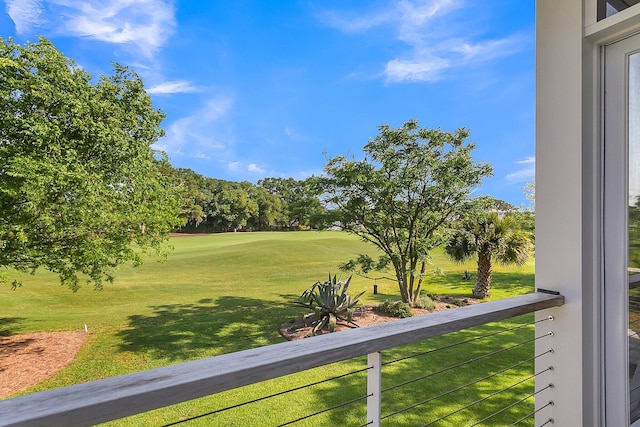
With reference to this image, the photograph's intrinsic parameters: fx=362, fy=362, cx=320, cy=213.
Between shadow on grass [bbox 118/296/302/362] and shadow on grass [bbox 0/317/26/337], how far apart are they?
1.44 meters

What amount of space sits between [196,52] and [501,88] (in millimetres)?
→ 8523

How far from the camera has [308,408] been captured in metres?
3.20

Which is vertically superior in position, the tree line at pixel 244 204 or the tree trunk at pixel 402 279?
the tree line at pixel 244 204

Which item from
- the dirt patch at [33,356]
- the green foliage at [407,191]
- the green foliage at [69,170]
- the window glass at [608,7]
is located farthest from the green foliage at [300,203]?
the window glass at [608,7]

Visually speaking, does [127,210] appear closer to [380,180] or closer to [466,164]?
[380,180]

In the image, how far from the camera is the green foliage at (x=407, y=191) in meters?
6.16

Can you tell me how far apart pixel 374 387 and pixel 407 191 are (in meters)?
5.78

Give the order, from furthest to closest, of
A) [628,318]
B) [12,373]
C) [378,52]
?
[378,52], [12,373], [628,318]

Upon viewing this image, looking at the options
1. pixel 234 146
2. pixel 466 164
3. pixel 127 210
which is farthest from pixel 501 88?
pixel 127 210

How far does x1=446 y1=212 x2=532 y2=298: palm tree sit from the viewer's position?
245 inches

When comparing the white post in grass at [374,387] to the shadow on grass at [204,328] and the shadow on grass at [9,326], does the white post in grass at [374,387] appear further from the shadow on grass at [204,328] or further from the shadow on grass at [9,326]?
the shadow on grass at [9,326]

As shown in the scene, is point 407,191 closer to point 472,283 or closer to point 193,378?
point 472,283

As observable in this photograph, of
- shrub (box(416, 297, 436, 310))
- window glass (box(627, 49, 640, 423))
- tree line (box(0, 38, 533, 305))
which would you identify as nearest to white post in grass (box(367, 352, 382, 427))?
window glass (box(627, 49, 640, 423))

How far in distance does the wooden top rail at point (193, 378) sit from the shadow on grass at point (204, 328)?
452cm
